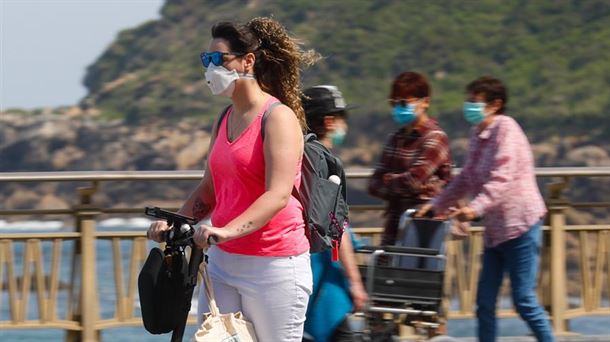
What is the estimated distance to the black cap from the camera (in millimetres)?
5750

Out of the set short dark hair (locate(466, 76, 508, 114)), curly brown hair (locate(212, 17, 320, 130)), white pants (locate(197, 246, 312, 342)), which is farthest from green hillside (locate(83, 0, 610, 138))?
white pants (locate(197, 246, 312, 342))

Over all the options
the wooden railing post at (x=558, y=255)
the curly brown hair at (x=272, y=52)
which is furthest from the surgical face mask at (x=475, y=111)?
the curly brown hair at (x=272, y=52)

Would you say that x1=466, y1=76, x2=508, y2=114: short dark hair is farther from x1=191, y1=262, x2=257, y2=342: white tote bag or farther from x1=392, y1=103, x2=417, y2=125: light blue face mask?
x1=191, y1=262, x2=257, y2=342: white tote bag

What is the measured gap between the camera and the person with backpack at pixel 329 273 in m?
5.64

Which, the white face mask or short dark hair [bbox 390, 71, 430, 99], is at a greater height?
short dark hair [bbox 390, 71, 430, 99]

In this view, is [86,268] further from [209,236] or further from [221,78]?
[209,236]

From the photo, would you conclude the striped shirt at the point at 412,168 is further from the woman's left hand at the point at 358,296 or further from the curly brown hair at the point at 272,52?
the curly brown hair at the point at 272,52

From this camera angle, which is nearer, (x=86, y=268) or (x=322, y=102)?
(x=322, y=102)

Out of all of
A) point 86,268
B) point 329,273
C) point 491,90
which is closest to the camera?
point 329,273

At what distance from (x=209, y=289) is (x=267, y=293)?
0.59ft

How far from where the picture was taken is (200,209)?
4.73 meters

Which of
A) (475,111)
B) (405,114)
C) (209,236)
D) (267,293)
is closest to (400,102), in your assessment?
(405,114)

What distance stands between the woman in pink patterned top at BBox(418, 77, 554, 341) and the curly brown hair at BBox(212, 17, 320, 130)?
2.19 metres

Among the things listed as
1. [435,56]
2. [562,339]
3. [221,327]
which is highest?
[435,56]
